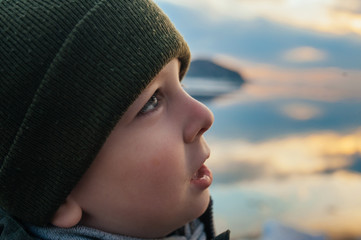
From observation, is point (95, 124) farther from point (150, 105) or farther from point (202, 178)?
point (202, 178)

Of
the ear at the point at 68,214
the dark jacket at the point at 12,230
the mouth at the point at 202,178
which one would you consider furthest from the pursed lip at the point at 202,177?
the ear at the point at 68,214

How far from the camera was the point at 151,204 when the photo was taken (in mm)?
917

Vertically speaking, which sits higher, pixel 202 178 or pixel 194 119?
pixel 194 119

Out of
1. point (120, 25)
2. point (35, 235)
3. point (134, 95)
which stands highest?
point (120, 25)

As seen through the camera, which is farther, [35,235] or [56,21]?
[35,235]

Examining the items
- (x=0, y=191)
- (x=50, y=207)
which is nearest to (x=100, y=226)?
(x=50, y=207)

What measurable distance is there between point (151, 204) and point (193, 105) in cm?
23

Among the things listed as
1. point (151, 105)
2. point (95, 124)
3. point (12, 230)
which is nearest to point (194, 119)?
point (151, 105)

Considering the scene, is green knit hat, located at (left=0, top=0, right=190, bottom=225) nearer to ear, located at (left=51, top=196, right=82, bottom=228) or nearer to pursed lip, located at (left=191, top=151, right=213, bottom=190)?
ear, located at (left=51, top=196, right=82, bottom=228)

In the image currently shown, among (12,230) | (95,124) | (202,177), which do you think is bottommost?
(12,230)

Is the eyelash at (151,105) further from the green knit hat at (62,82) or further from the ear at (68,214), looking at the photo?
the ear at (68,214)

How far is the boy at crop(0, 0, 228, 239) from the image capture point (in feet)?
2.77

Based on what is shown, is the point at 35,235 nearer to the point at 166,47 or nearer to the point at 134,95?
the point at 134,95

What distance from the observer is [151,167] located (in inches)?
35.2
